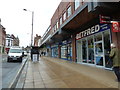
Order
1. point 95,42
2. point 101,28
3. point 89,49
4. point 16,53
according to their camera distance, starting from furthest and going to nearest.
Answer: point 16,53 < point 89,49 < point 95,42 < point 101,28

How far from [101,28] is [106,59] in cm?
250

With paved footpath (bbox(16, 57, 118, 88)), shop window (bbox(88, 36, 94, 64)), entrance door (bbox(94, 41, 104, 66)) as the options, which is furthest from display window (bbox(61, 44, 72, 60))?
paved footpath (bbox(16, 57, 118, 88))

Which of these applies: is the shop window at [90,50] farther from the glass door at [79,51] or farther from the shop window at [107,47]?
the glass door at [79,51]

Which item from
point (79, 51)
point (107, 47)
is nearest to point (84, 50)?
point (79, 51)

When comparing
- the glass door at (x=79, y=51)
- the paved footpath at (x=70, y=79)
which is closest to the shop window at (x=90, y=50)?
the glass door at (x=79, y=51)

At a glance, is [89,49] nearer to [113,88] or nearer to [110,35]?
[110,35]

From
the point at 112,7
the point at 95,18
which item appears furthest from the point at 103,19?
the point at 95,18

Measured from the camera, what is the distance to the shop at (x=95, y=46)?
29.5 feet

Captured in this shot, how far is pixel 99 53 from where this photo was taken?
32.4 ft

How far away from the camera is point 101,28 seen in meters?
9.42

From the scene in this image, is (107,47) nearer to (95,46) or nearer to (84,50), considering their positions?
(95,46)

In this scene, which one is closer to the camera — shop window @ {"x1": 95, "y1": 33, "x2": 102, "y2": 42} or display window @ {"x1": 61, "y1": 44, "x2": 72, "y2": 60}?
shop window @ {"x1": 95, "y1": 33, "x2": 102, "y2": 42}

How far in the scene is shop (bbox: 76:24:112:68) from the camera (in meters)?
8.99

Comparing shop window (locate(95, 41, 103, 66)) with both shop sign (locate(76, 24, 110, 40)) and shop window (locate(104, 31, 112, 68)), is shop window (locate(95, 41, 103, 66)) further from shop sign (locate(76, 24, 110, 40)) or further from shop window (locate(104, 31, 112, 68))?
shop sign (locate(76, 24, 110, 40))
